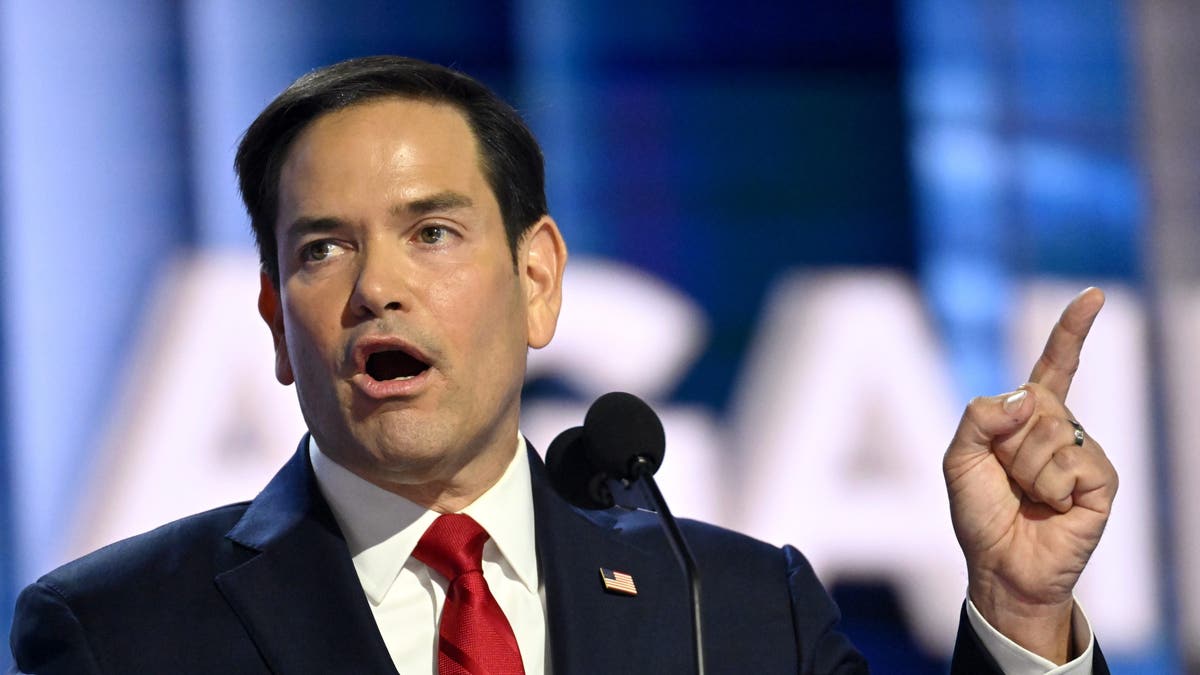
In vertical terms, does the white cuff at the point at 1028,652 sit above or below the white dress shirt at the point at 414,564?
below

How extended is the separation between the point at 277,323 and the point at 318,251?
207 mm

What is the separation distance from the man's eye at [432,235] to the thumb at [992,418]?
2.49 feet

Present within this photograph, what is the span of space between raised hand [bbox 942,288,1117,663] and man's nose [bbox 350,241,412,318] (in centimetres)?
76

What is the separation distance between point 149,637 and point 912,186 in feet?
7.01

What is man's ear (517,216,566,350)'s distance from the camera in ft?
7.21

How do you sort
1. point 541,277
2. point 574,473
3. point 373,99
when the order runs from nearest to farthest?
1. point 574,473
2. point 373,99
3. point 541,277

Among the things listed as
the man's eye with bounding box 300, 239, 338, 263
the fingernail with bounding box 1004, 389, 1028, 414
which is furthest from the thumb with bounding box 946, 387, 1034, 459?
the man's eye with bounding box 300, 239, 338, 263

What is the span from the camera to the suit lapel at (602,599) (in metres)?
1.95

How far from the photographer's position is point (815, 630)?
210 cm

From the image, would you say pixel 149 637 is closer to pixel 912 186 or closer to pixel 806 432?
pixel 806 432

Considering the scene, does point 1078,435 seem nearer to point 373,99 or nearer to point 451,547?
point 451,547

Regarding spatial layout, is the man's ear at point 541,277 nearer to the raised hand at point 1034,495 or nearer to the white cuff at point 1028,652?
the raised hand at point 1034,495

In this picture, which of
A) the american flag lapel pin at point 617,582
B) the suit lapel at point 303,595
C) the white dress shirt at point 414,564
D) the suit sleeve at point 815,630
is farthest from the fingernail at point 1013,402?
the suit lapel at point 303,595

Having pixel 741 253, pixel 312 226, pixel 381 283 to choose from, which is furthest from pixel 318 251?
pixel 741 253
